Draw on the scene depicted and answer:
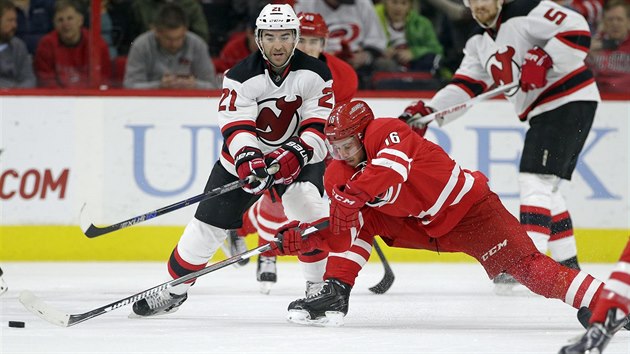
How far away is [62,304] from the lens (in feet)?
14.6

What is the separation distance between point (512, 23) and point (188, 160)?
6.59ft

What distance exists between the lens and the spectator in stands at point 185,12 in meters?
6.40

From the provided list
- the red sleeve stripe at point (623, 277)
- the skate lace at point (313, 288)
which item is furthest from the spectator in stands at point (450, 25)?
the red sleeve stripe at point (623, 277)

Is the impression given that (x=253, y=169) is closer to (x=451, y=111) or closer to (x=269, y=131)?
(x=269, y=131)

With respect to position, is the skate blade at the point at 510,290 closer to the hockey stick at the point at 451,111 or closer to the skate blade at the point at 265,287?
the hockey stick at the point at 451,111

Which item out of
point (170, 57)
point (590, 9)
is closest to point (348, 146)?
point (170, 57)

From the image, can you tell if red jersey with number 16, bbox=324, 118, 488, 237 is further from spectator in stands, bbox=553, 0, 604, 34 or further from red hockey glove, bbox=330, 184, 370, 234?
spectator in stands, bbox=553, 0, 604, 34

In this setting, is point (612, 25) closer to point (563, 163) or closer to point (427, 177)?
point (563, 163)

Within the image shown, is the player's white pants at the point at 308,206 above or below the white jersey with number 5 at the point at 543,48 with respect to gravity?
below

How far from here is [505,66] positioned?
5.17 metres

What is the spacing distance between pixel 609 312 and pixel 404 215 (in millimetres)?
1128

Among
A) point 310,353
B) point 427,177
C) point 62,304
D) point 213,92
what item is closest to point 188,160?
point 213,92

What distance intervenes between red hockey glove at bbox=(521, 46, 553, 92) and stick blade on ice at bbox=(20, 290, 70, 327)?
7.54ft

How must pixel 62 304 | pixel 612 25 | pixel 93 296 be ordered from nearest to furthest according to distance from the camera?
pixel 62 304, pixel 93 296, pixel 612 25
